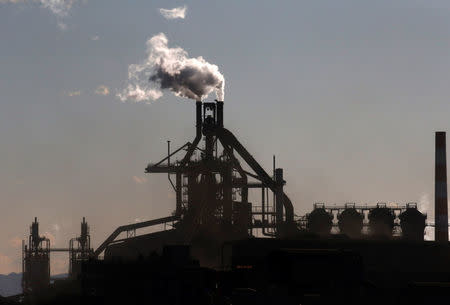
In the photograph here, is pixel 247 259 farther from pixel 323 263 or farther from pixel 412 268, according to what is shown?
pixel 412 268

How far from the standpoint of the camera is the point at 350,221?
120938 millimetres

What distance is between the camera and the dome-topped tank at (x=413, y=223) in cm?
11862

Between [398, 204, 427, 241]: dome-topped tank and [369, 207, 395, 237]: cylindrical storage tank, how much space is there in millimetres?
1369

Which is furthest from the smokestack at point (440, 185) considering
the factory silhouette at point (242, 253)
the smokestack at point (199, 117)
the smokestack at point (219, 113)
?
the smokestack at point (199, 117)

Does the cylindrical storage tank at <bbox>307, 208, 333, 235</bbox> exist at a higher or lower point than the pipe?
lower

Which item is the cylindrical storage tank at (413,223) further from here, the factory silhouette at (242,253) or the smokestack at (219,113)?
the smokestack at (219,113)

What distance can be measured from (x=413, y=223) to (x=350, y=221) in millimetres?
7007

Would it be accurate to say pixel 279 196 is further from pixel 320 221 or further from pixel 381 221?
pixel 381 221

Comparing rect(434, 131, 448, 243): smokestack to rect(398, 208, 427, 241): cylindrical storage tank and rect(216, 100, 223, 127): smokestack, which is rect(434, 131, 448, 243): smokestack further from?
rect(216, 100, 223, 127): smokestack

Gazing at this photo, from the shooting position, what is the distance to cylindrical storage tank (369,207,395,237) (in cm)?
11962

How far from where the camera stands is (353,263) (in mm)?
67062

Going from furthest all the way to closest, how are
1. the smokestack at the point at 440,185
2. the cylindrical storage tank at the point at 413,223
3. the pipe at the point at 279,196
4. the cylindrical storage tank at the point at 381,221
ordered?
the cylindrical storage tank at the point at 381,221, the cylindrical storage tank at the point at 413,223, the pipe at the point at 279,196, the smokestack at the point at 440,185

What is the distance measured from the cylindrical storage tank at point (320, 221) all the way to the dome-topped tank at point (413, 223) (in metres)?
8.17

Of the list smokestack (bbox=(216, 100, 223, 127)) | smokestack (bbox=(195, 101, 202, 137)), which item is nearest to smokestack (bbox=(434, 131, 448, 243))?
smokestack (bbox=(216, 100, 223, 127))
